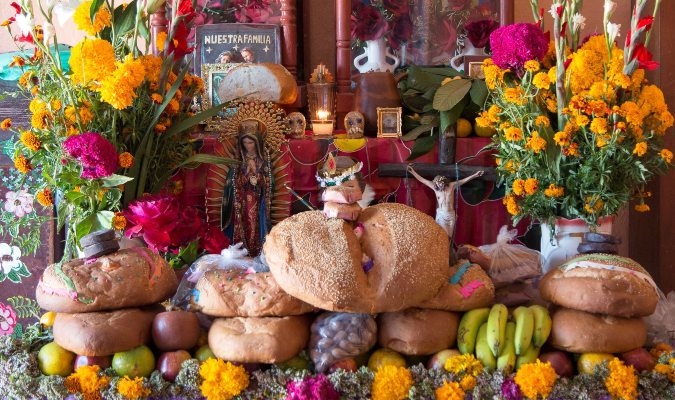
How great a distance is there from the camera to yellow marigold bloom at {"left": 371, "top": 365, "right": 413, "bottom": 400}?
70.8 inches

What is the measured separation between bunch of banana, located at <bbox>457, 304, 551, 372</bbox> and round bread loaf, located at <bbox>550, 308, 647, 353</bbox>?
0.12ft

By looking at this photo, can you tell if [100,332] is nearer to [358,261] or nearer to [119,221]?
[119,221]

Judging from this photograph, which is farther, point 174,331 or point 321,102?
point 321,102

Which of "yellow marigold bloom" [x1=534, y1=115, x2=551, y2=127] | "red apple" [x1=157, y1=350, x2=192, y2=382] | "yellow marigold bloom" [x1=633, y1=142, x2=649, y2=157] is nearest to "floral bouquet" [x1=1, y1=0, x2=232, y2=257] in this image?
"red apple" [x1=157, y1=350, x2=192, y2=382]

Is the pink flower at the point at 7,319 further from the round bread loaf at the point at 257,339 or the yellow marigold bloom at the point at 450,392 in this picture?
the yellow marigold bloom at the point at 450,392

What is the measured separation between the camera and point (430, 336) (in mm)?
1891

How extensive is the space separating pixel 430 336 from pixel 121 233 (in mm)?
1029

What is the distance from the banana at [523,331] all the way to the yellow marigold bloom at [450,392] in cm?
18

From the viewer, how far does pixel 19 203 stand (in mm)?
2543

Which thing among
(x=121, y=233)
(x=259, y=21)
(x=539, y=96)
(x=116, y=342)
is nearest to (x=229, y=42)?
(x=259, y=21)

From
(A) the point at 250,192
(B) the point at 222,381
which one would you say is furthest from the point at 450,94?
(B) the point at 222,381

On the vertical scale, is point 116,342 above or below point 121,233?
below

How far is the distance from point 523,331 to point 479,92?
43.1 inches

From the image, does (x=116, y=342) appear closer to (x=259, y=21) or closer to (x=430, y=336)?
(x=430, y=336)
